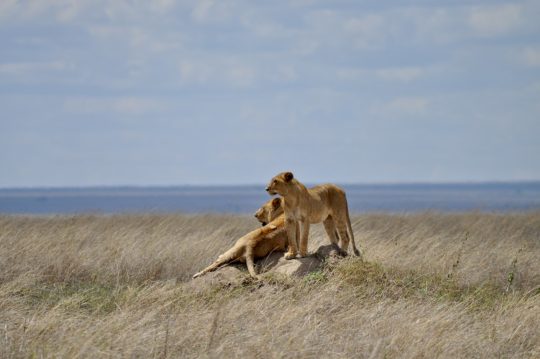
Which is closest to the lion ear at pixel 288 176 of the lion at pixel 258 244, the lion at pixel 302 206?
the lion at pixel 302 206

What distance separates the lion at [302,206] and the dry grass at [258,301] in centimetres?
63

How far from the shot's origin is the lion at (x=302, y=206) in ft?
39.8

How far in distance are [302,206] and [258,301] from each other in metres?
1.94

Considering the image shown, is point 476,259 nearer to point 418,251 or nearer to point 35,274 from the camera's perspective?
point 418,251

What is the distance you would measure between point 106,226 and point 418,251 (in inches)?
288

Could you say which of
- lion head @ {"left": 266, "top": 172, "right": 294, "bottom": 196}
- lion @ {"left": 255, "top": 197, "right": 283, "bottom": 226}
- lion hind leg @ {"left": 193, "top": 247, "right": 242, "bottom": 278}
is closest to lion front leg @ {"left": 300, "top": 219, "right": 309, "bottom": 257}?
lion head @ {"left": 266, "top": 172, "right": 294, "bottom": 196}

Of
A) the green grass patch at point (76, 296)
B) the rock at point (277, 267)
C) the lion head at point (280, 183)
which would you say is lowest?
the green grass patch at point (76, 296)

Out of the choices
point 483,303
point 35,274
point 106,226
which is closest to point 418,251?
point 483,303

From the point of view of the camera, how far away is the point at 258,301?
418 inches

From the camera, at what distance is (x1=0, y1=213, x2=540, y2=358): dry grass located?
8898 mm

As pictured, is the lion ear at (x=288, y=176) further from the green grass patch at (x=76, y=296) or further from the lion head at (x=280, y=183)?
the green grass patch at (x=76, y=296)

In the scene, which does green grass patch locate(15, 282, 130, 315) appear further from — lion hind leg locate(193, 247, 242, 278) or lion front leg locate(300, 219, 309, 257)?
lion front leg locate(300, 219, 309, 257)

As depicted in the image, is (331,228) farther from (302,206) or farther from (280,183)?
(280,183)

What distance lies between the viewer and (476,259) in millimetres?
14930
